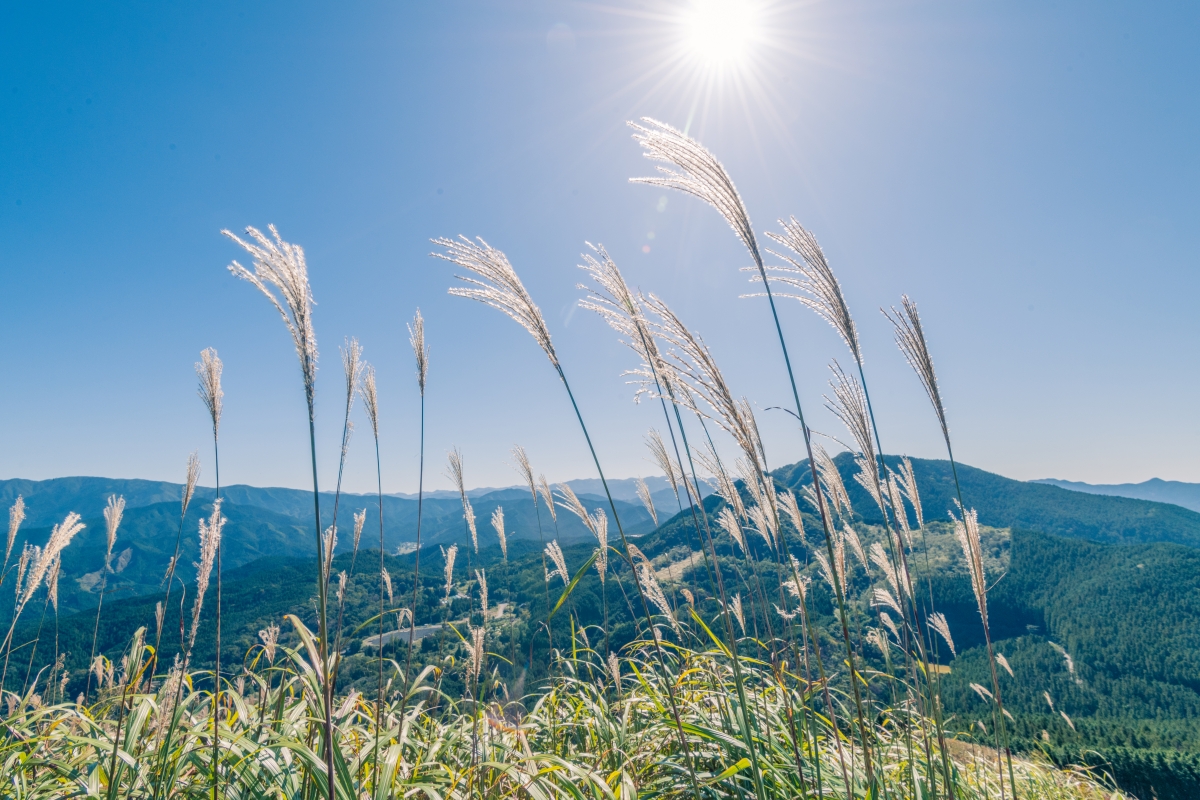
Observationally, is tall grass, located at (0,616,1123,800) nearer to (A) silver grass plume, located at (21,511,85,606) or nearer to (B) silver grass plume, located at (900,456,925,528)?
(A) silver grass plume, located at (21,511,85,606)

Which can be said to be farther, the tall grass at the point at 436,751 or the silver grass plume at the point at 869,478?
the silver grass plume at the point at 869,478

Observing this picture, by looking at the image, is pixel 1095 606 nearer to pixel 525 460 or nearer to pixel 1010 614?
pixel 1010 614

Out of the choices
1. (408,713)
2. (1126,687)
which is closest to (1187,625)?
(1126,687)

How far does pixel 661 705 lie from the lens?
11.3 feet

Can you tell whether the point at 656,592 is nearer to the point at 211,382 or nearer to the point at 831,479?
the point at 831,479

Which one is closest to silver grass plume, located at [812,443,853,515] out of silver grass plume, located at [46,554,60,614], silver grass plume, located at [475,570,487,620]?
silver grass plume, located at [475,570,487,620]

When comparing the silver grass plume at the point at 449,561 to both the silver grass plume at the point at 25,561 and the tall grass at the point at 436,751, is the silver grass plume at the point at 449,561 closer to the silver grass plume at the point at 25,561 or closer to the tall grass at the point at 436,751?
the tall grass at the point at 436,751

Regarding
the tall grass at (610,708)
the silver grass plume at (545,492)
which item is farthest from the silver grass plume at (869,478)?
the silver grass plume at (545,492)

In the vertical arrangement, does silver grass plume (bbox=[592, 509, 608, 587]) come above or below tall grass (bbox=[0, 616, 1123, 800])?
above

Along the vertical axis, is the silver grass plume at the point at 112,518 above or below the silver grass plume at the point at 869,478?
below

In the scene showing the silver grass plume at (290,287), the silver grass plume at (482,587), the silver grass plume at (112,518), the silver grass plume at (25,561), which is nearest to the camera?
the silver grass plume at (290,287)

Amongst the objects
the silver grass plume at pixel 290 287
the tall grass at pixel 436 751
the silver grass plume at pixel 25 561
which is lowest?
the tall grass at pixel 436 751

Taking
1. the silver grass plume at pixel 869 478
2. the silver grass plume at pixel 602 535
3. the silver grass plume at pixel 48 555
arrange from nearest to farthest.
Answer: the silver grass plume at pixel 869 478 → the silver grass plume at pixel 602 535 → the silver grass plume at pixel 48 555

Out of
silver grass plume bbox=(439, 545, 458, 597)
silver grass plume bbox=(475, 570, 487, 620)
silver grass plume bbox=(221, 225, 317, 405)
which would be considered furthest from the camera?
silver grass plume bbox=(439, 545, 458, 597)
